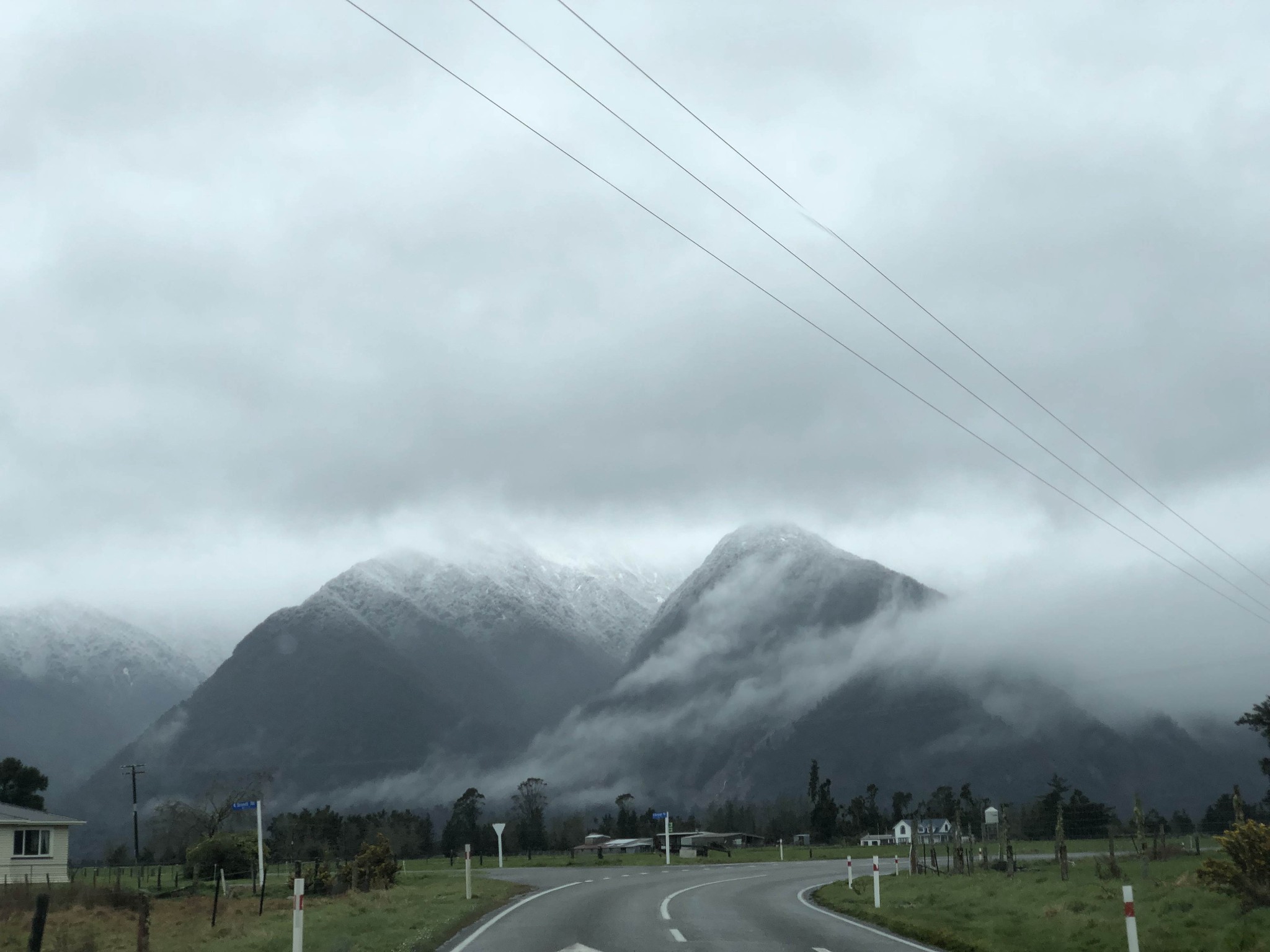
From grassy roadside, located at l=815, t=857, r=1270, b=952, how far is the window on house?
1830 inches

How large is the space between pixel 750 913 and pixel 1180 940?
11011 millimetres

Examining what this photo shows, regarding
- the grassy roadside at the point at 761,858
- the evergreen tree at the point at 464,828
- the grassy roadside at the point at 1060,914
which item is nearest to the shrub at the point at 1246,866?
the grassy roadside at the point at 1060,914

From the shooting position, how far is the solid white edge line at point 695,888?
29219 millimetres

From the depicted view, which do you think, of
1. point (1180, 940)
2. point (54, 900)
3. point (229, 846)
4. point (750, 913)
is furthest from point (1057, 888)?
point (229, 846)

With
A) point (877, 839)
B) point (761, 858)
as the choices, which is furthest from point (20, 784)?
point (877, 839)

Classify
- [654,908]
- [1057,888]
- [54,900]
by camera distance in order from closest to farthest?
[654,908]
[1057,888]
[54,900]

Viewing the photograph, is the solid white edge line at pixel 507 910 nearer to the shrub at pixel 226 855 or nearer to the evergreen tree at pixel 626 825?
the shrub at pixel 226 855

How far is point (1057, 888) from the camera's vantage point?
→ 3238 cm

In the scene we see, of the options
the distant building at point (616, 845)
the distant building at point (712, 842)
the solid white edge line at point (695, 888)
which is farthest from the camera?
the distant building at point (616, 845)

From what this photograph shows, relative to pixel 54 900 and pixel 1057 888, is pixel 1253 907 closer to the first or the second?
pixel 1057 888

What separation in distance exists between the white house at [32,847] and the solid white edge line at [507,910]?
101ft

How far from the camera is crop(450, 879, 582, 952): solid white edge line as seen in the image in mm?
22061

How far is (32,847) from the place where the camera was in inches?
2452

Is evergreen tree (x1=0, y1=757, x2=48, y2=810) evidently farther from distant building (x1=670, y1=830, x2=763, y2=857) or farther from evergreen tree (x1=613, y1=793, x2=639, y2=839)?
evergreen tree (x1=613, y1=793, x2=639, y2=839)
